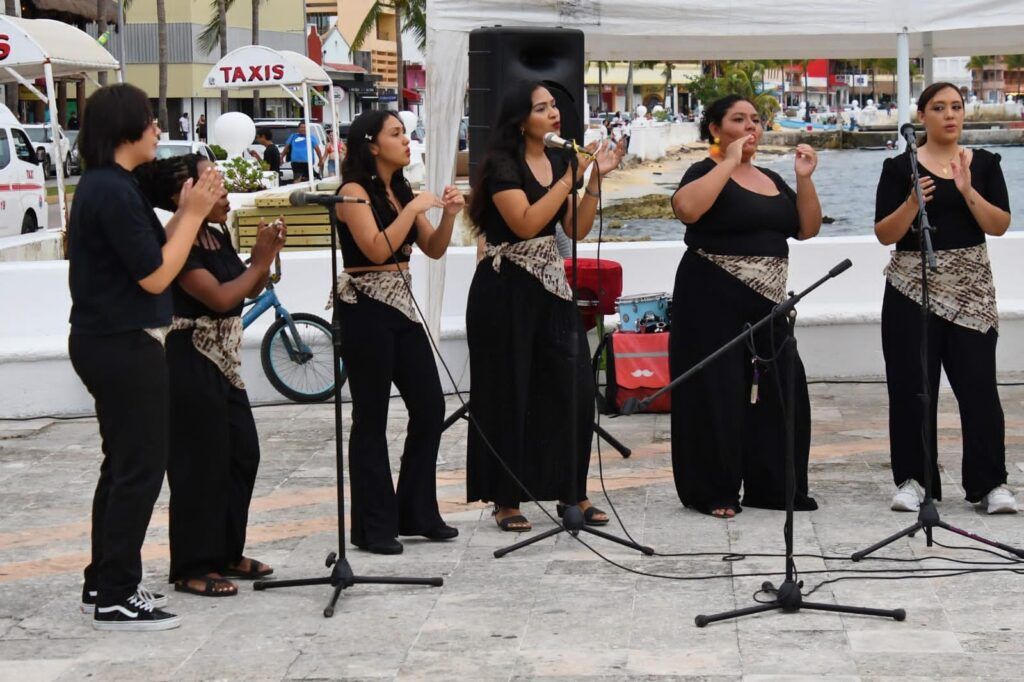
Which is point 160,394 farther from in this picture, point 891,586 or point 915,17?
point 915,17

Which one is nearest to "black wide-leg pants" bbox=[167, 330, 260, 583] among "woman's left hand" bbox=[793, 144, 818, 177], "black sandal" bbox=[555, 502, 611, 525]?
"black sandal" bbox=[555, 502, 611, 525]

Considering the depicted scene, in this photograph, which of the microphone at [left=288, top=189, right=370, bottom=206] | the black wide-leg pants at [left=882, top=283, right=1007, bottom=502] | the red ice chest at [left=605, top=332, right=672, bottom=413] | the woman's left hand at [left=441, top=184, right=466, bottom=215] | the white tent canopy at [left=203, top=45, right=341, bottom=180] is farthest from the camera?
the white tent canopy at [left=203, top=45, right=341, bottom=180]

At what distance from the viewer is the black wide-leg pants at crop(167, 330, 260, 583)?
543 cm

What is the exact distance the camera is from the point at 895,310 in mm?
6539

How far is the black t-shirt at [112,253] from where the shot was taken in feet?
16.0

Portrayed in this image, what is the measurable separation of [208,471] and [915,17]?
4.55m

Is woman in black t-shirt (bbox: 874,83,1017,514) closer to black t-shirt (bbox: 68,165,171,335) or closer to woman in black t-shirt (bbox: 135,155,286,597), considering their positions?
woman in black t-shirt (bbox: 135,155,286,597)

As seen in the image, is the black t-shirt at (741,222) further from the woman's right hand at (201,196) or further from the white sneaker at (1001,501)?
the woman's right hand at (201,196)

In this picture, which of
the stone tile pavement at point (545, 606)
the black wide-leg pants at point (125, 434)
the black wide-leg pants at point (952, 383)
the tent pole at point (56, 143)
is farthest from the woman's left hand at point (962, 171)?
the tent pole at point (56, 143)

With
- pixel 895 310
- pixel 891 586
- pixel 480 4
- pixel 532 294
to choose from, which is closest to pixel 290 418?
pixel 480 4

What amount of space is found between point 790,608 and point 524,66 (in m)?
3.43

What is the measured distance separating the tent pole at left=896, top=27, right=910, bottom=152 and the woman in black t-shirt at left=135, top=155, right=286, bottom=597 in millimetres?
4216

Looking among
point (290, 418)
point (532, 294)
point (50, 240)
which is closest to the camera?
point (532, 294)

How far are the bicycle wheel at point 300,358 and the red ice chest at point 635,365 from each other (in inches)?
70.2
